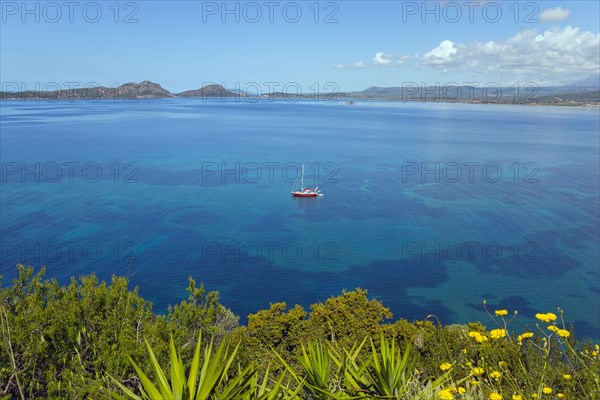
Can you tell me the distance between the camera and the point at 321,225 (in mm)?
45281

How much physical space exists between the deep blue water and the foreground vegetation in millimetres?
11078

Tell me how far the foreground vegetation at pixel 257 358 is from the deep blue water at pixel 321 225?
11.1 meters

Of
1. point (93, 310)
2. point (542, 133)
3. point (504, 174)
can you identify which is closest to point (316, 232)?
point (93, 310)

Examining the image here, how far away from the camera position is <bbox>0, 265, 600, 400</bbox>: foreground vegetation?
12.1 ft

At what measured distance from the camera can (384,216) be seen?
47.8 meters

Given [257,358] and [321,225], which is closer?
[257,358]

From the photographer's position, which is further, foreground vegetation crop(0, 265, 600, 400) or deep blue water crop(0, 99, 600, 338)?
deep blue water crop(0, 99, 600, 338)

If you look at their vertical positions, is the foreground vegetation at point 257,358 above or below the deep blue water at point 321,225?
above

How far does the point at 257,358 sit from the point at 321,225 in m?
34.4

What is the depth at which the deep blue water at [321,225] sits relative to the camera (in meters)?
32.1

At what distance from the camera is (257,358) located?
36.3 feet

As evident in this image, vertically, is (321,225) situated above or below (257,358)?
below

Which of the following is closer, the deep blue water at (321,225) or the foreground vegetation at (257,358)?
the foreground vegetation at (257,358)

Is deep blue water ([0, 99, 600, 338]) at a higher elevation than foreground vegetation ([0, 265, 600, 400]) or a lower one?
lower
